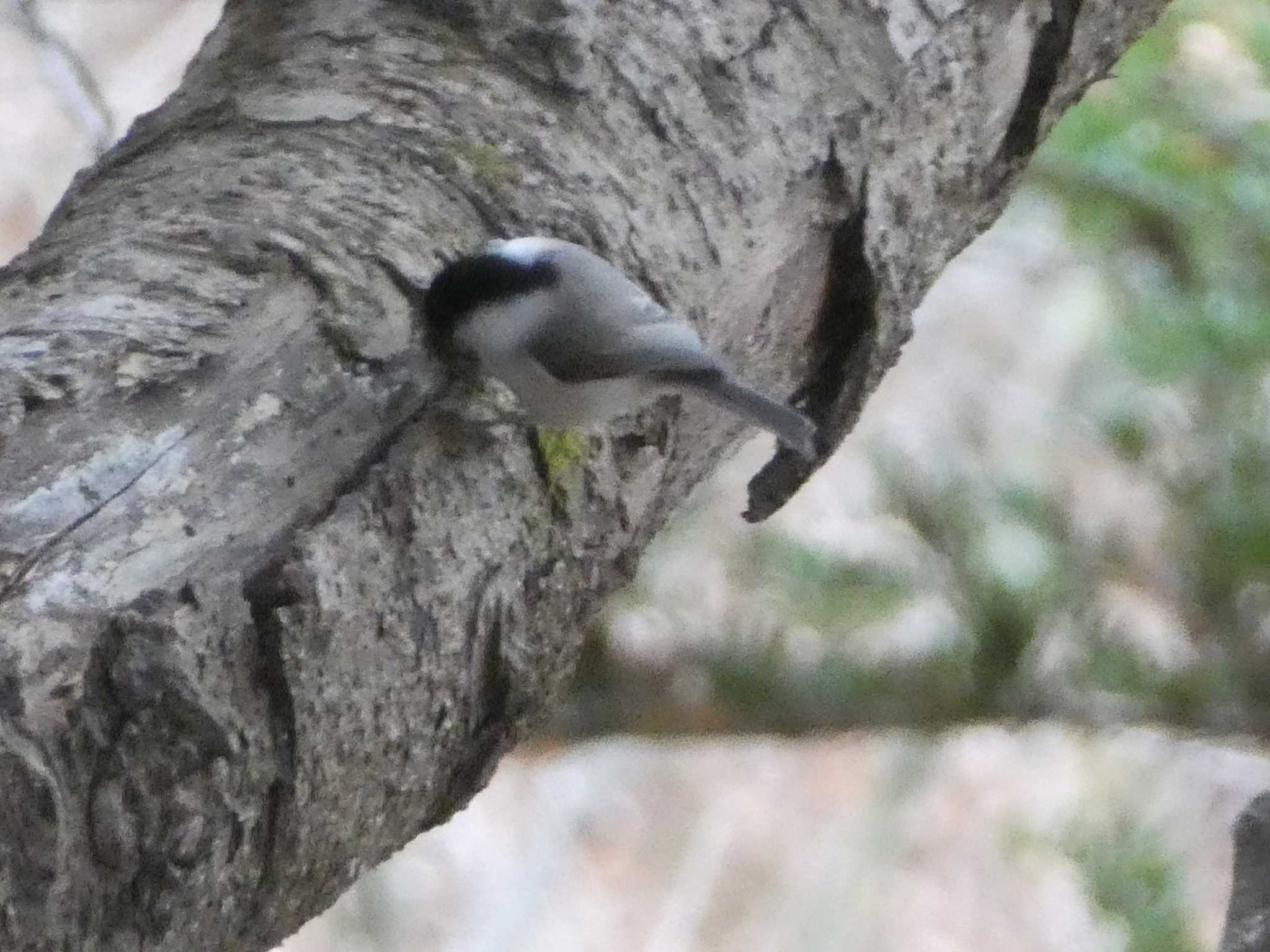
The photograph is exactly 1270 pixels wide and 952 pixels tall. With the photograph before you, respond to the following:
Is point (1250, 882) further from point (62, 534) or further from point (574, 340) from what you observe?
point (62, 534)

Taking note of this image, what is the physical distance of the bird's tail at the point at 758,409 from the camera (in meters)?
0.61

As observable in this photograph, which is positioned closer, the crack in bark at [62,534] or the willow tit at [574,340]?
the crack in bark at [62,534]

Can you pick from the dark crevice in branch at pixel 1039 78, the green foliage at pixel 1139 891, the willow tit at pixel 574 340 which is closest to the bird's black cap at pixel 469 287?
the willow tit at pixel 574 340

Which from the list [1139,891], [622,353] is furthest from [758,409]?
[1139,891]

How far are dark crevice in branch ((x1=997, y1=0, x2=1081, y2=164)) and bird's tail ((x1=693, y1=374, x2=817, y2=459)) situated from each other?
0.82 ft

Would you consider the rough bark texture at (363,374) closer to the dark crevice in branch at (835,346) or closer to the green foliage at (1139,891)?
the dark crevice in branch at (835,346)

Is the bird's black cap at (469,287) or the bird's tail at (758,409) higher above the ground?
the bird's black cap at (469,287)

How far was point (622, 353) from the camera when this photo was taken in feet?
1.90

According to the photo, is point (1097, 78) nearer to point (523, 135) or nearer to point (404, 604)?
point (523, 135)

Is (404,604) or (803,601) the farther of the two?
(803,601)

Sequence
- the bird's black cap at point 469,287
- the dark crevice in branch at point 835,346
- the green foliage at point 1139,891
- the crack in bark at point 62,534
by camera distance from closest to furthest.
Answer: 1. the crack in bark at point 62,534
2. the bird's black cap at point 469,287
3. the dark crevice in branch at point 835,346
4. the green foliage at point 1139,891

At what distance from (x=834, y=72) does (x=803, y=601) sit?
1.40 ft

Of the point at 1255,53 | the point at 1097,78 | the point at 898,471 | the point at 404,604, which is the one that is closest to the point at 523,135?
the point at 404,604

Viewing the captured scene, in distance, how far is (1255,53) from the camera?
1031mm
